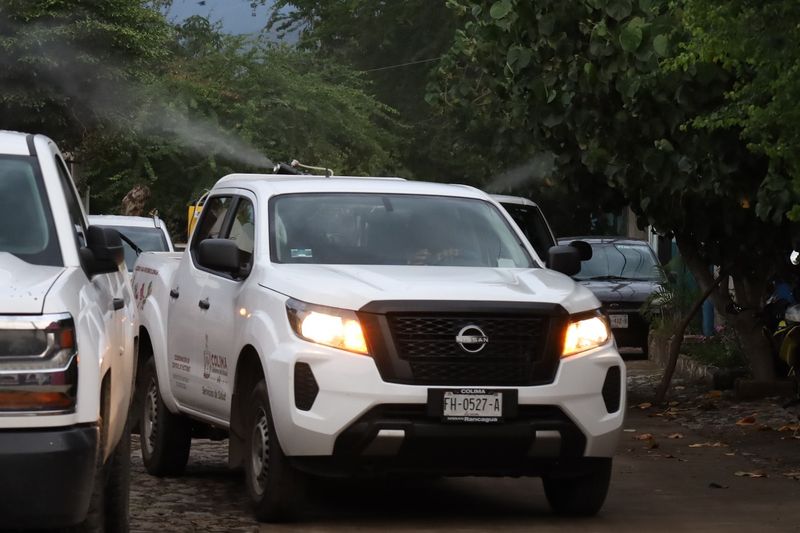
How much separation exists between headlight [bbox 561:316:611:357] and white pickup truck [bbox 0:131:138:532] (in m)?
2.89

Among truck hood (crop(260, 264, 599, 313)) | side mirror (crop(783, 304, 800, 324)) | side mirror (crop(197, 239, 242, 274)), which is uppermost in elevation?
side mirror (crop(197, 239, 242, 274))

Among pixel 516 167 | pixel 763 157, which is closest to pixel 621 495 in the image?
pixel 763 157

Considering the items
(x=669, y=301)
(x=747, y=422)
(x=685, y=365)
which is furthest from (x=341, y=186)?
(x=669, y=301)

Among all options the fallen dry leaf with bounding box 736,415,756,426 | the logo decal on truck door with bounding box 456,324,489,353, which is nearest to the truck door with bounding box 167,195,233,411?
the logo decal on truck door with bounding box 456,324,489,353

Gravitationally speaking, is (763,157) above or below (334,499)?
above

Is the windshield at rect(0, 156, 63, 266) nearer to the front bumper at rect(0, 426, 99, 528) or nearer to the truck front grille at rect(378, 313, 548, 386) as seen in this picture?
the front bumper at rect(0, 426, 99, 528)

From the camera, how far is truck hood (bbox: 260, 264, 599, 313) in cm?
933

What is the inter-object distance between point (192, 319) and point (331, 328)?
2099 millimetres

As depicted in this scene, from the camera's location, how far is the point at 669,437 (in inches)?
572

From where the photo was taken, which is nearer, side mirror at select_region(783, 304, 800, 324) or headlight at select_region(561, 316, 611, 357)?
headlight at select_region(561, 316, 611, 357)

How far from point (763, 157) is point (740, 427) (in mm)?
2183

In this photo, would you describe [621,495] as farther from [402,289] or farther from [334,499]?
[402,289]

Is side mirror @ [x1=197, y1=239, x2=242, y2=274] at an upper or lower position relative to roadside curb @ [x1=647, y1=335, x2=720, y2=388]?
upper

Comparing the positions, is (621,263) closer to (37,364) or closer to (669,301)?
(669,301)
